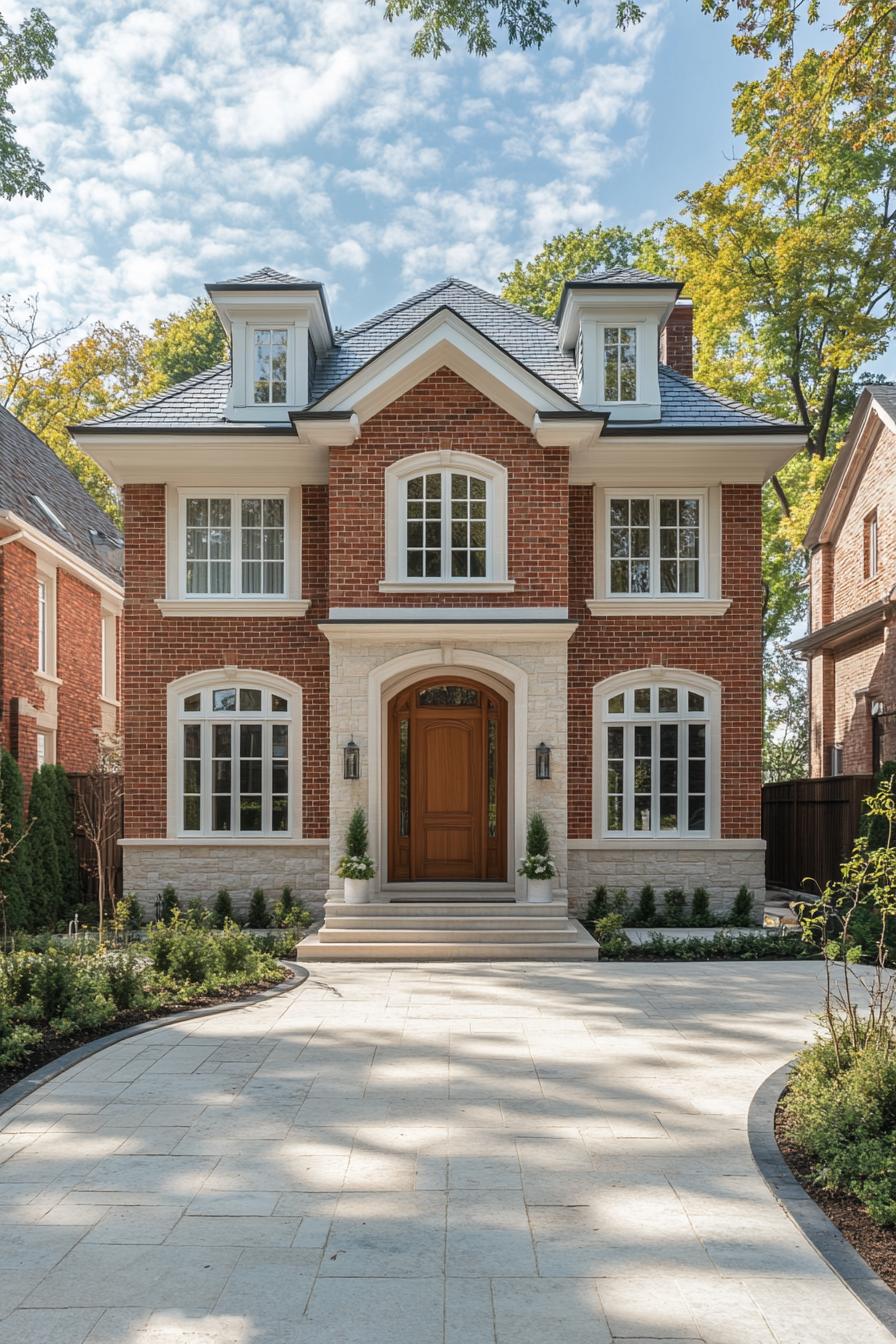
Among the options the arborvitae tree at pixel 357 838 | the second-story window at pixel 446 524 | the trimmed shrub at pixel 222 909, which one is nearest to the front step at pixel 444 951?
the arborvitae tree at pixel 357 838

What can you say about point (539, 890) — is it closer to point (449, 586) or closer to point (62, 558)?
point (449, 586)

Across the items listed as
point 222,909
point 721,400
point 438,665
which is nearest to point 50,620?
point 222,909

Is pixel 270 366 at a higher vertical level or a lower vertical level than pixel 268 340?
lower

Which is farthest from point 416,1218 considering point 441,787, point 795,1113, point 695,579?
point 695,579

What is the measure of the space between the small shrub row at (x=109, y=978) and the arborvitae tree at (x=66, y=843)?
429 centimetres

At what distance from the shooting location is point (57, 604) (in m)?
17.2

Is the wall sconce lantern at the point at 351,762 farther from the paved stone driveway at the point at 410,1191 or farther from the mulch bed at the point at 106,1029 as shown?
the paved stone driveway at the point at 410,1191

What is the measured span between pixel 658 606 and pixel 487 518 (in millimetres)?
2586

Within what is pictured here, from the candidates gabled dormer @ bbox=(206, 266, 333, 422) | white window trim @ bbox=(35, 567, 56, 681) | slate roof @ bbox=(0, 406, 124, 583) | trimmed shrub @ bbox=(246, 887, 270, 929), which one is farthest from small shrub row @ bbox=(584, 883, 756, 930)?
slate roof @ bbox=(0, 406, 124, 583)

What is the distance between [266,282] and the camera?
14.9 m

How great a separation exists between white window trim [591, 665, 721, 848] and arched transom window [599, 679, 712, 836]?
0.02m

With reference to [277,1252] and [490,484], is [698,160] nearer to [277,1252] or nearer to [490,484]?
[490,484]

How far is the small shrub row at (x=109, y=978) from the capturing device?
8245 mm

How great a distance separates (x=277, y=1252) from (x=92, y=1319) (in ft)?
2.62
